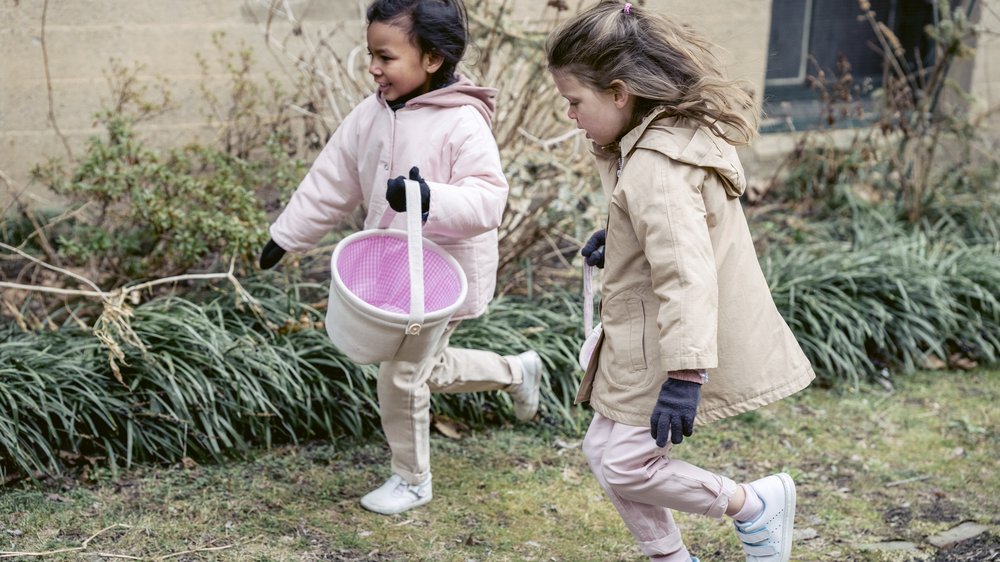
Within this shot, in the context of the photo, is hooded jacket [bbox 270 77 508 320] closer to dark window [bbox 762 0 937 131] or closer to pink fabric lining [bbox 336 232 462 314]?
pink fabric lining [bbox 336 232 462 314]

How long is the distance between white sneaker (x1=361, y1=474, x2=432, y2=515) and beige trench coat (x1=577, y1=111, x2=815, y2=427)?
94cm

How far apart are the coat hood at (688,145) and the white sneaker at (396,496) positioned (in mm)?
1431

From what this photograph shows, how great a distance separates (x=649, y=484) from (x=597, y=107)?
96 centimetres

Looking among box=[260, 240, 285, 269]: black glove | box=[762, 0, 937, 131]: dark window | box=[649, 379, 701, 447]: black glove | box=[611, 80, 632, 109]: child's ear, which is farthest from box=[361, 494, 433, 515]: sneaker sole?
box=[762, 0, 937, 131]: dark window

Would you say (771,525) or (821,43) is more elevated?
(821,43)

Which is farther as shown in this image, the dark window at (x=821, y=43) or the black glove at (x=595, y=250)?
the dark window at (x=821, y=43)

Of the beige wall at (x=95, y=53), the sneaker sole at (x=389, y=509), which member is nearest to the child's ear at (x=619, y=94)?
the sneaker sole at (x=389, y=509)

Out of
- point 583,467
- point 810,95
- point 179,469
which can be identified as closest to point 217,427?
point 179,469

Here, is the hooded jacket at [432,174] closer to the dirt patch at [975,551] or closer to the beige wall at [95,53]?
the dirt patch at [975,551]

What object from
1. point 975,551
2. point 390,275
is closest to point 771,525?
point 975,551

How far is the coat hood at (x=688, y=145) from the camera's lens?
2.48 m

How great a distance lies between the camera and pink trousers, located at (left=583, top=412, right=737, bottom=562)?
2623 mm

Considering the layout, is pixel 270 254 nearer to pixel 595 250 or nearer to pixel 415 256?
pixel 415 256

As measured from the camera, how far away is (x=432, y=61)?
3.12 m
